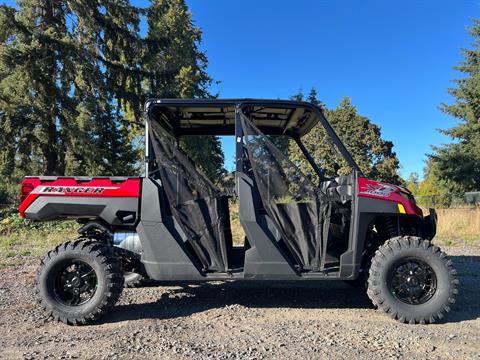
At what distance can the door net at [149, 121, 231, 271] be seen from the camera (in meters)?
4.65

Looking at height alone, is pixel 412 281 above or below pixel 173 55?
below

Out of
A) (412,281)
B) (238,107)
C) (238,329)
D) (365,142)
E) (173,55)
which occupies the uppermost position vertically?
(173,55)

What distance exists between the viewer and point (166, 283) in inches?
243

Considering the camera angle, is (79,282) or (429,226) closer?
(79,282)

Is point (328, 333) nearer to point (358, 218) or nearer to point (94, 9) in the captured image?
point (358, 218)

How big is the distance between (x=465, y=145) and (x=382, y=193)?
2706cm

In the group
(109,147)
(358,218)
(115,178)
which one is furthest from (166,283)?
(109,147)

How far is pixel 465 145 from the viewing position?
1112 inches

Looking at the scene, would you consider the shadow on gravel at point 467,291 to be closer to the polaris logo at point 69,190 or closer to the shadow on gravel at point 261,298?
the shadow on gravel at point 261,298

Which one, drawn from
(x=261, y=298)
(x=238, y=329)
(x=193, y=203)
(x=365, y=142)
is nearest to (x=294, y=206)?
(x=193, y=203)

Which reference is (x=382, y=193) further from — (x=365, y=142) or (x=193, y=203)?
(x=365, y=142)

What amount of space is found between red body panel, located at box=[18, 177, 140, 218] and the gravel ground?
1283 mm

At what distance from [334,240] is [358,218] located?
0.50 m

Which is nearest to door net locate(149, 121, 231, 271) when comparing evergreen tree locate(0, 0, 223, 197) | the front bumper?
the front bumper
